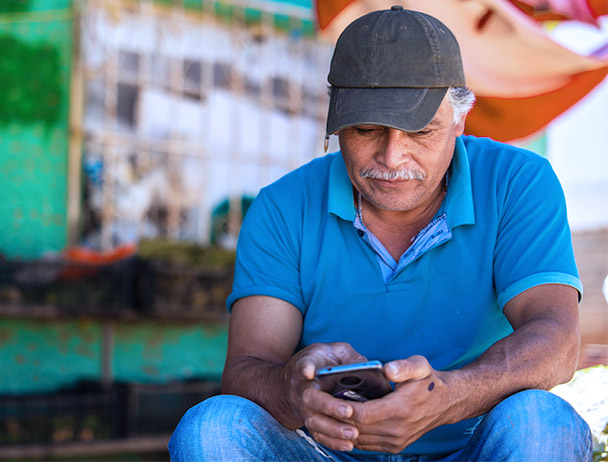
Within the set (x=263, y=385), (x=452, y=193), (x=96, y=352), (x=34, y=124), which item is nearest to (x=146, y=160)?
(x=34, y=124)

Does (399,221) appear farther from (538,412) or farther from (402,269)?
(538,412)

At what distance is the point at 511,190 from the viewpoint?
2.02 m

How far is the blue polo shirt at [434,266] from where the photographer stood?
1.93m

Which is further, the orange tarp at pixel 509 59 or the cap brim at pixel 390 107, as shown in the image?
the orange tarp at pixel 509 59

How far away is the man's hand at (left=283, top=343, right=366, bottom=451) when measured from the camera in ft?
5.05

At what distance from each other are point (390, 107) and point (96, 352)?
119 inches

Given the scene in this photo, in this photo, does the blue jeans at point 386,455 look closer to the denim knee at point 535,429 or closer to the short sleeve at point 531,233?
the denim knee at point 535,429

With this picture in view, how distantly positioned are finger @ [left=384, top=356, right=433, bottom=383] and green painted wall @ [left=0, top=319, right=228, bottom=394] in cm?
319

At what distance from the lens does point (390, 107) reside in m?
1.91

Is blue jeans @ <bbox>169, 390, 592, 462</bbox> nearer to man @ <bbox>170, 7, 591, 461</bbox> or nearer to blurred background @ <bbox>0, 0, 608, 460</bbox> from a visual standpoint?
man @ <bbox>170, 7, 591, 461</bbox>

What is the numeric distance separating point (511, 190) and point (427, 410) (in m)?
0.73

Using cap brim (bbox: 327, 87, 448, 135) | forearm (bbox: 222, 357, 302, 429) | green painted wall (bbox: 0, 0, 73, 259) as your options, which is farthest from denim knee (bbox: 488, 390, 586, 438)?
green painted wall (bbox: 0, 0, 73, 259)

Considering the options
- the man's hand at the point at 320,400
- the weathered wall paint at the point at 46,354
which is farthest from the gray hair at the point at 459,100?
the weathered wall paint at the point at 46,354

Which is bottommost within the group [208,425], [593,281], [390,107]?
[593,281]
